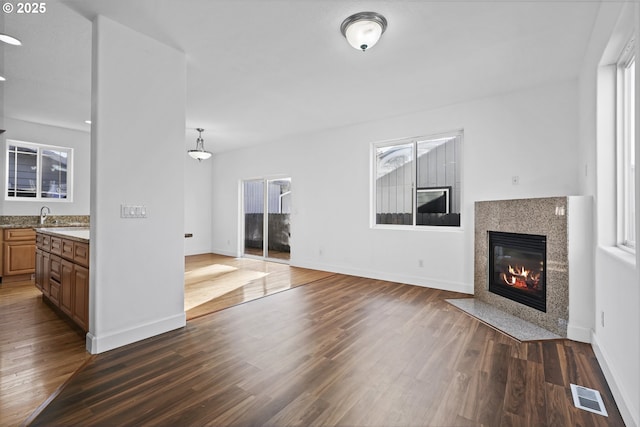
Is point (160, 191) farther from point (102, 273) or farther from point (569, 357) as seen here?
point (569, 357)

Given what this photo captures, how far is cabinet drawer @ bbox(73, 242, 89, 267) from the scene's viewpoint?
2727mm

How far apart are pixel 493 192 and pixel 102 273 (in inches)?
179

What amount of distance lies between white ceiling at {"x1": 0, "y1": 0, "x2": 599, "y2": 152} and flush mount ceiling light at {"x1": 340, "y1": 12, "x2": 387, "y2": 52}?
6 cm

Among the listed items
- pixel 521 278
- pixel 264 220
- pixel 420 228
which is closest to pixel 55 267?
pixel 264 220

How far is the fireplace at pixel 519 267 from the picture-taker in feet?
10.5

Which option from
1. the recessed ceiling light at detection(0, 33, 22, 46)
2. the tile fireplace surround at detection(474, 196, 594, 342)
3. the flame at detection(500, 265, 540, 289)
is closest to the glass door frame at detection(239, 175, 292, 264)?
the flame at detection(500, 265, 540, 289)

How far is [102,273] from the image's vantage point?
8.25 feet

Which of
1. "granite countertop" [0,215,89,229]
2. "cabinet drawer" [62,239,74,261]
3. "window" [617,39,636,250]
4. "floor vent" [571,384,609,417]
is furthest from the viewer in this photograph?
"granite countertop" [0,215,89,229]

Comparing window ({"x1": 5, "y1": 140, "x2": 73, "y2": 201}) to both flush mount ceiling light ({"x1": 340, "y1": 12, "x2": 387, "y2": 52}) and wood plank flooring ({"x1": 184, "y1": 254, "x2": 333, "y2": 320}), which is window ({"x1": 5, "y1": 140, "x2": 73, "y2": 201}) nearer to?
wood plank flooring ({"x1": 184, "y1": 254, "x2": 333, "y2": 320})

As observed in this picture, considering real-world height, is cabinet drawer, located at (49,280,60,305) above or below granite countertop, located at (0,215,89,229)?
below

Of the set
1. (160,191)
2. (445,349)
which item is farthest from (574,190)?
(160,191)

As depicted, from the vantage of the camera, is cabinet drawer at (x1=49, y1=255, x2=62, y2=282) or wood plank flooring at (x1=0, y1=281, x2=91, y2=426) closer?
wood plank flooring at (x1=0, y1=281, x2=91, y2=426)

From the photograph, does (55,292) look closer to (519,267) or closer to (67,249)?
(67,249)

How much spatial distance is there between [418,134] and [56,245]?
501cm
